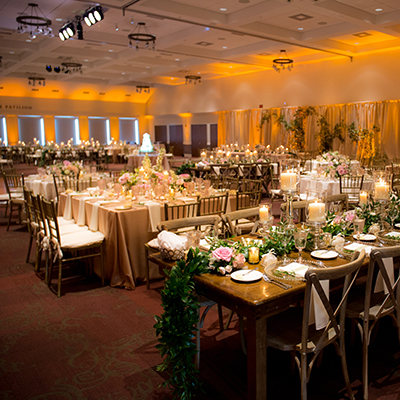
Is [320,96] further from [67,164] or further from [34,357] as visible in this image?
[34,357]

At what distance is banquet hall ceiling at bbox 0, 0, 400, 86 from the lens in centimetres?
808

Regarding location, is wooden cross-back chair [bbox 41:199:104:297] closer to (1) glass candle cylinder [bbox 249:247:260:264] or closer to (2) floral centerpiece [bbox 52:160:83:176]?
(1) glass candle cylinder [bbox 249:247:260:264]

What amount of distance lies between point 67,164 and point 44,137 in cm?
1766

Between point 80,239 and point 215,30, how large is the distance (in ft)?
25.5

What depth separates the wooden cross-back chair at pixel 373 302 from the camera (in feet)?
7.47

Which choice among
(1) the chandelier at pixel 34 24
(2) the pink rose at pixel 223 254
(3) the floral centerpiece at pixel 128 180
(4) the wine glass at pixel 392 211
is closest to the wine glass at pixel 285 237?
Result: (2) the pink rose at pixel 223 254

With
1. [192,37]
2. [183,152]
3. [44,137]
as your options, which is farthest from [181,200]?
[44,137]

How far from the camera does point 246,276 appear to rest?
2.27 m

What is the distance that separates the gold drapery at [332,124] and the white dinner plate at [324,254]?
11.3 metres

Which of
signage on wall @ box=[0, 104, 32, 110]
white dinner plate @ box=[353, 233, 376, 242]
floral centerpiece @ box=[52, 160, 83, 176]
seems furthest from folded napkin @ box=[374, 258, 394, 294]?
signage on wall @ box=[0, 104, 32, 110]

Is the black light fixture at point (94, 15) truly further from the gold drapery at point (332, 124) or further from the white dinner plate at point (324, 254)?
the gold drapery at point (332, 124)

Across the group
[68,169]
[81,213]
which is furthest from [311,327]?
[68,169]

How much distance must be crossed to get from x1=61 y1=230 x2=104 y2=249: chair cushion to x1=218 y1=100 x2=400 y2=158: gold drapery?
11126mm

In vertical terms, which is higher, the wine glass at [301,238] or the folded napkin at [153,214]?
the wine glass at [301,238]
